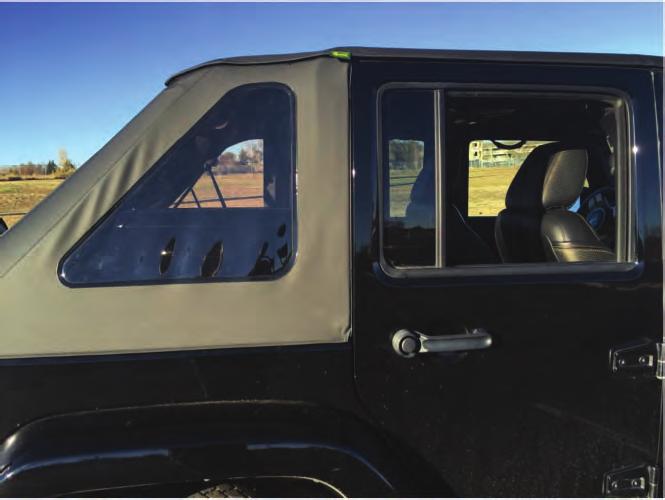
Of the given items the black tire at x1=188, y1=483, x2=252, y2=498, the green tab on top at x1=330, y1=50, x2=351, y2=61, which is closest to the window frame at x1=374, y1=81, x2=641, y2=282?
the green tab on top at x1=330, y1=50, x2=351, y2=61

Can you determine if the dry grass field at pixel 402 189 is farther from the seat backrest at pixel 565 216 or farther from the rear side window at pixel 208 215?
the seat backrest at pixel 565 216

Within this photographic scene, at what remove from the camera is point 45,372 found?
1.44 meters

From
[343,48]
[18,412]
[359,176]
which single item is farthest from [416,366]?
[18,412]

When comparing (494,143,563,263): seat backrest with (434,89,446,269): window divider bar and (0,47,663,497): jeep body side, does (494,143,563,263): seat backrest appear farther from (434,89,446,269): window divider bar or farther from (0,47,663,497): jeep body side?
(434,89,446,269): window divider bar

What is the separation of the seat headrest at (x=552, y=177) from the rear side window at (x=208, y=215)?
1.24 m

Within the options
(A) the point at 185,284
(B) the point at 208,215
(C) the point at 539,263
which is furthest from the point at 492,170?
(A) the point at 185,284

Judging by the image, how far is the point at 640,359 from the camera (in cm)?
169

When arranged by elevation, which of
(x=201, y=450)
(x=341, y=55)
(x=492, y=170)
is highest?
(x=341, y=55)

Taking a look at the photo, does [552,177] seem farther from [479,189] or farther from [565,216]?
[479,189]

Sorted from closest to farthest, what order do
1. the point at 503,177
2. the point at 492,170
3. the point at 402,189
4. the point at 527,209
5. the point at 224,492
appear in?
the point at 224,492
the point at 402,189
the point at 527,209
the point at 503,177
the point at 492,170

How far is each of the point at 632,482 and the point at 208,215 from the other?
5.40 ft

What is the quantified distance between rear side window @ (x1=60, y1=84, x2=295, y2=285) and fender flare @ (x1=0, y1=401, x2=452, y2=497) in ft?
1.29

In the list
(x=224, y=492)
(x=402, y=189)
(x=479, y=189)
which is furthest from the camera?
(x=479, y=189)

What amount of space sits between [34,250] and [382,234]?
1.01 metres
